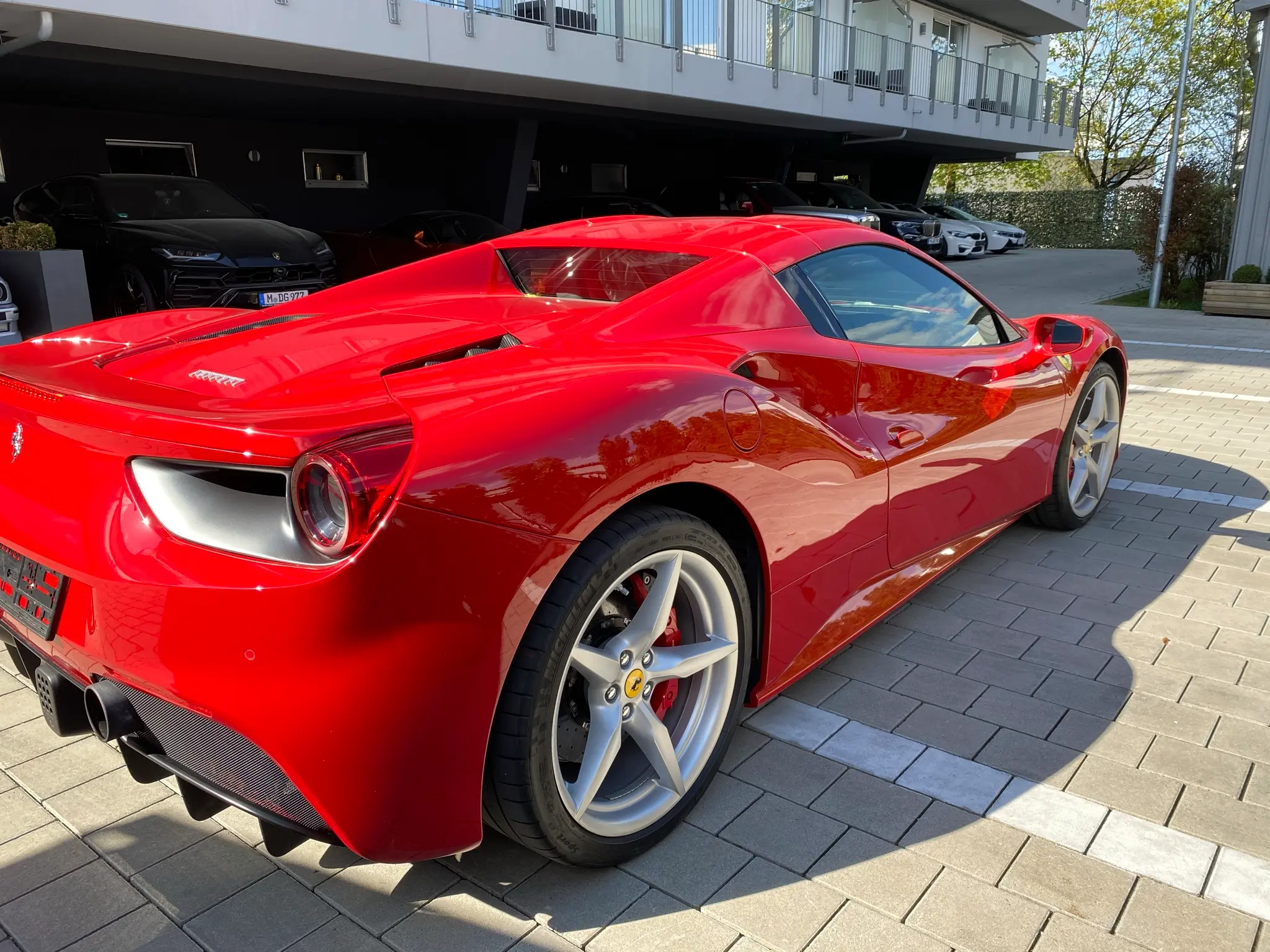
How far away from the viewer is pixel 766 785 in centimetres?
247

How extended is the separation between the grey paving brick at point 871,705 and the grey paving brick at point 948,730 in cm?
3

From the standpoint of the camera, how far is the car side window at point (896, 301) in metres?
2.88

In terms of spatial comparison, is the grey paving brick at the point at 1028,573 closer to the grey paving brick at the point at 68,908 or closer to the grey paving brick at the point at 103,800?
the grey paving brick at the point at 103,800

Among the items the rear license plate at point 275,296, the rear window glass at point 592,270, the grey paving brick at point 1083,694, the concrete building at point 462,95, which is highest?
the concrete building at point 462,95

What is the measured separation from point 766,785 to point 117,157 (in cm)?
1484

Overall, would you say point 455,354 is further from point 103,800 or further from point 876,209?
point 876,209

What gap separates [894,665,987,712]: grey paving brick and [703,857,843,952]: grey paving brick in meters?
0.98

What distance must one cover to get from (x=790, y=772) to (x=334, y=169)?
638 inches

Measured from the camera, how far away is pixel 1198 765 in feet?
8.42

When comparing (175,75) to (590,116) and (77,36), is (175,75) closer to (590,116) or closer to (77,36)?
(77,36)

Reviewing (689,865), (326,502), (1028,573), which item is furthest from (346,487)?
(1028,573)

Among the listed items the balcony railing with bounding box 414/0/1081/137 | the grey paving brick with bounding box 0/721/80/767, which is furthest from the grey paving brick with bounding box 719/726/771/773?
the balcony railing with bounding box 414/0/1081/137

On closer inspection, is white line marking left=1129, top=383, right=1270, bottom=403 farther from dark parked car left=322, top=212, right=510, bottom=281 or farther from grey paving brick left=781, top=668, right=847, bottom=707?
dark parked car left=322, top=212, right=510, bottom=281

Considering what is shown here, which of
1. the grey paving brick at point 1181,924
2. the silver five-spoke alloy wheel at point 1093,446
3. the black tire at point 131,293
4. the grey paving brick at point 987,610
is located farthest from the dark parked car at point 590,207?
the grey paving brick at point 1181,924
